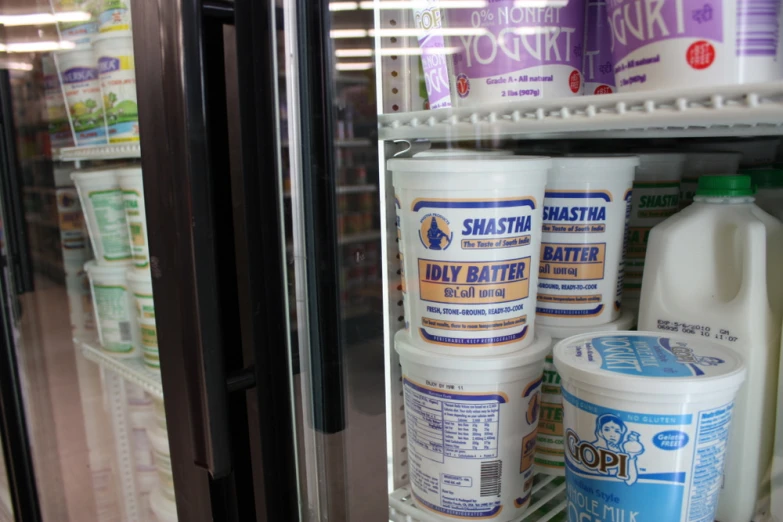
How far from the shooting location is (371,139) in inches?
28.8

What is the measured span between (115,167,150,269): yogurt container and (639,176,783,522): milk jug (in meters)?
1.14

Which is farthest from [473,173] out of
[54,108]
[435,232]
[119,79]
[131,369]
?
[54,108]

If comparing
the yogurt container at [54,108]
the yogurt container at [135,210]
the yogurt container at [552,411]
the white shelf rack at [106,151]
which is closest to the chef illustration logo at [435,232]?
the yogurt container at [552,411]

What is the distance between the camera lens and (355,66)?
691 mm

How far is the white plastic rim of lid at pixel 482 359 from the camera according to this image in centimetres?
79

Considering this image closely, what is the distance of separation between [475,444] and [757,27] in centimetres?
60

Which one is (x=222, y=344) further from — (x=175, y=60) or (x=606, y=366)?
(x=606, y=366)

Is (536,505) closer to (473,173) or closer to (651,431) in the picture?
(651,431)

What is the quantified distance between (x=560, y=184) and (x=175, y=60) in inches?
21.8

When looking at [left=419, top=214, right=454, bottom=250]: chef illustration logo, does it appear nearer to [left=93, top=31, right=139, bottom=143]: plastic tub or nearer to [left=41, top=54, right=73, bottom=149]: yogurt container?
[left=93, top=31, right=139, bottom=143]: plastic tub

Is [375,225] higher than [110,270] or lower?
higher

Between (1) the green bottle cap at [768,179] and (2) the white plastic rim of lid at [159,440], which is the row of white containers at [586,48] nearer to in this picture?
(1) the green bottle cap at [768,179]

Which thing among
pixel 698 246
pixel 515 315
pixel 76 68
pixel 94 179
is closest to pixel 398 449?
pixel 515 315

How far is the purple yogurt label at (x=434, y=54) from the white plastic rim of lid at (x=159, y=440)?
1153 mm
